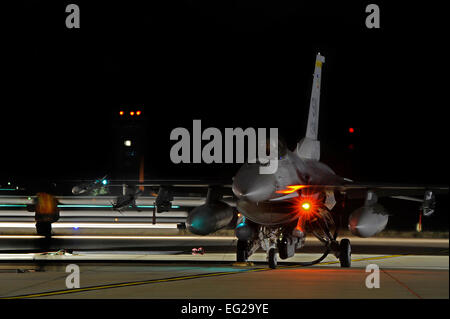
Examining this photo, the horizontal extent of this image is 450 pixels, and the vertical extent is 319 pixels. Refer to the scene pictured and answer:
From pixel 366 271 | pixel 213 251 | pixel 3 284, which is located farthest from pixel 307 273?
pixel 213 251

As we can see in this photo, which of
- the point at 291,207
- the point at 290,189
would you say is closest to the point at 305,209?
the point at 291,207

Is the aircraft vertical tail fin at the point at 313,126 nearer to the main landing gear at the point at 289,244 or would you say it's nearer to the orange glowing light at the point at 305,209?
the orange glowing light at the point at 305,209

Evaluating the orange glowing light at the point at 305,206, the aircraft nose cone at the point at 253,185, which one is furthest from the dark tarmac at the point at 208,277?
the aircraft nose cone at the point at 253,185

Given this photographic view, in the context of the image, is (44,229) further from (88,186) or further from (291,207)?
(291,207)

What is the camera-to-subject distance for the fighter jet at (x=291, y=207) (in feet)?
55.8

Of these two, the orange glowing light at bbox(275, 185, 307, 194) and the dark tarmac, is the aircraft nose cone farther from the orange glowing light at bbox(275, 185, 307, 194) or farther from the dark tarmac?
the dark tarmac

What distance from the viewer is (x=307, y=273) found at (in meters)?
16.1

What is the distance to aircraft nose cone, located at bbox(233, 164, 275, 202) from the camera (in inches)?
649

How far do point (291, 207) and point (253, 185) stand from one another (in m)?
1.79

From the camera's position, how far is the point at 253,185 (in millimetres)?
16500

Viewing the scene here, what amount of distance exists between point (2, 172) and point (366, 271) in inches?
2746

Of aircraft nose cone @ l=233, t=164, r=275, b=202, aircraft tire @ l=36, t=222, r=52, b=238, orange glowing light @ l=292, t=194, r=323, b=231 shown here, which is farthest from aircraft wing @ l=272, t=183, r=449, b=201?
aircraft tire @ l=36, t=222, r=52, b=238

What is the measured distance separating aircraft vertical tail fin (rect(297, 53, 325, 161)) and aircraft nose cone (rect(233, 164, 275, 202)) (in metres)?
3.52
